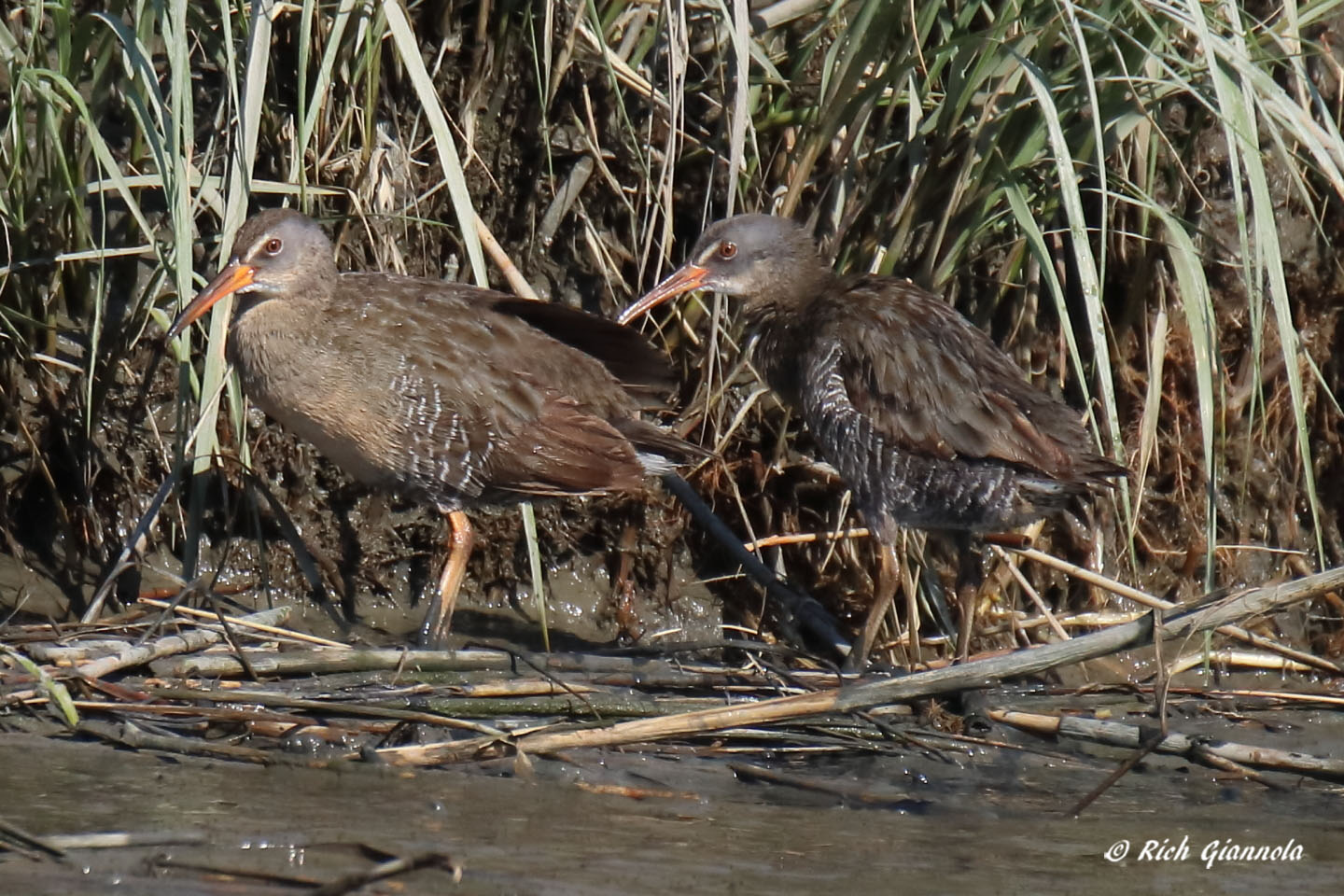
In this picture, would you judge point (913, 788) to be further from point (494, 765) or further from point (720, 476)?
point (720, 476)

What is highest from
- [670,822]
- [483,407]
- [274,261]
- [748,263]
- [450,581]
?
[748,263]

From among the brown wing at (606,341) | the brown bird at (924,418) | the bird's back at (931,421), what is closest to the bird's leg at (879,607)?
the brown bird at (924,418)

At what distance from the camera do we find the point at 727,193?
221 inches

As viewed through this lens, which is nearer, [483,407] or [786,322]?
[483,407]

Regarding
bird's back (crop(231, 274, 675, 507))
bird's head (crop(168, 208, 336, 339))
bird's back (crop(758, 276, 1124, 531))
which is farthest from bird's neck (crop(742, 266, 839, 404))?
bird's head (crop(168, 208, 336, 339))

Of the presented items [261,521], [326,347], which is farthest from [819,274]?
[261,521]

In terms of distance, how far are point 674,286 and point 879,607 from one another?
1185 millimetres

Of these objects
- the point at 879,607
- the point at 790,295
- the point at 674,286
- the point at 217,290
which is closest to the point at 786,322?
the point at 790,295

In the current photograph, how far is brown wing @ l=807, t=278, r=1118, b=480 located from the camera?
16.6 ft

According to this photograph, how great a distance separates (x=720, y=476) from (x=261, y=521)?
4.99ft

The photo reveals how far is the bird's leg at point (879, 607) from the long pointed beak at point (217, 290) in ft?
6.60

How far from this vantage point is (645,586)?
6270mm

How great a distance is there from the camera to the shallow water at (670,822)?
11.6 feet

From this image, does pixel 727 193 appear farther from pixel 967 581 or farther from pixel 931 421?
pixel 967 581
